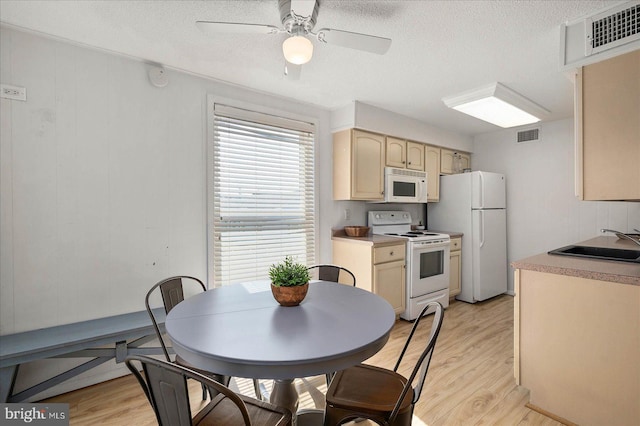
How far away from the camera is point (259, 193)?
3.13 m

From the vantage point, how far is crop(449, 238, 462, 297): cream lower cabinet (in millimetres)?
4148

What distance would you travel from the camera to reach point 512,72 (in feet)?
8.75

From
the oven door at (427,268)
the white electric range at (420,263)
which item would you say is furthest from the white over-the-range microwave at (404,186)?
the oven door at (427,268)

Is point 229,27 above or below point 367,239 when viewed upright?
above

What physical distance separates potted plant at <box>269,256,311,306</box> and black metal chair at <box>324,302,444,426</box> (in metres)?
0.41

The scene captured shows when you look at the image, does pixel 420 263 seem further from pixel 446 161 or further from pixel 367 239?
pixel 446 161

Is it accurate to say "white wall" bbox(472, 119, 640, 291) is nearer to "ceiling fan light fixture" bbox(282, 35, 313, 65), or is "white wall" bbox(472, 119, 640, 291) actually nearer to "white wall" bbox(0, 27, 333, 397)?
"ceiling fan light fixture" bbox(282, 35, 313, 65)

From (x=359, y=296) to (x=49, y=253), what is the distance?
6.67 ft

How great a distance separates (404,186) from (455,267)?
4.15ft

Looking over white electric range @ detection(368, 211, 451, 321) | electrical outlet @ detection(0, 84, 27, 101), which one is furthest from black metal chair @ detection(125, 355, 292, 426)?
white electric range @ detection(368, 211, 451, 321)

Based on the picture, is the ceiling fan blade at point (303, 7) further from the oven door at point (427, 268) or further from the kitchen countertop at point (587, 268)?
the oven door at point (427, 268)

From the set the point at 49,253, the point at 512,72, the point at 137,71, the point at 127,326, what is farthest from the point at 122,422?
the point at 512,72

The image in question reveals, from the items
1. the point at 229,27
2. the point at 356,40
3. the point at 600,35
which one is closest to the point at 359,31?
the point at 356,40

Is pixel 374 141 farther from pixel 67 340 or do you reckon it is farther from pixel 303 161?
pixel 67 340
